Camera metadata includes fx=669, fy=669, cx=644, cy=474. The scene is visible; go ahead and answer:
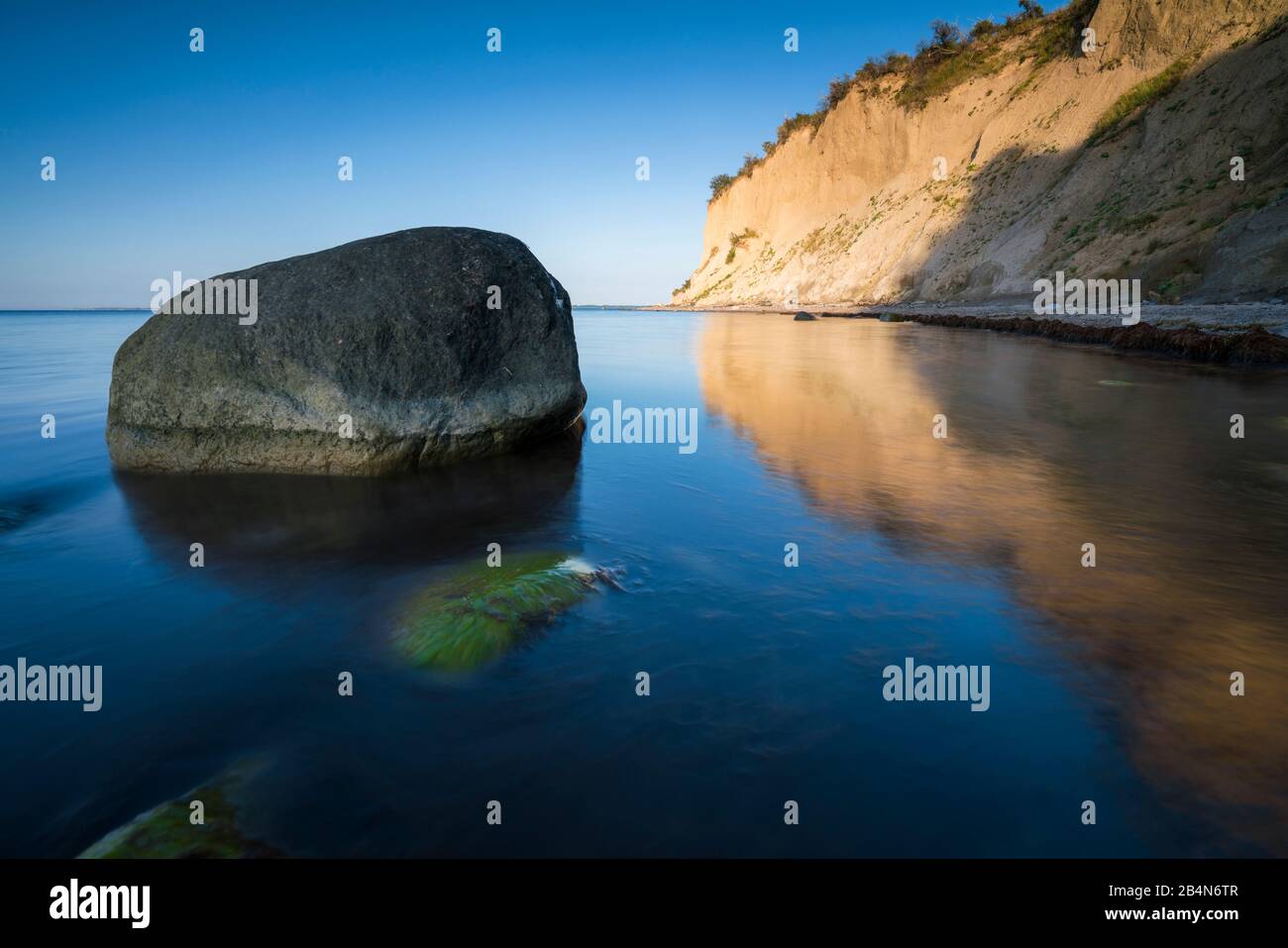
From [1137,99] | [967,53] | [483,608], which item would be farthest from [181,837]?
[967,53]

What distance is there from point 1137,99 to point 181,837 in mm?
44745

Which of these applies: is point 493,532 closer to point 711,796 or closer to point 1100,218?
point 711,796

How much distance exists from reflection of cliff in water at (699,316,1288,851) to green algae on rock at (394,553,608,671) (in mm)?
2494

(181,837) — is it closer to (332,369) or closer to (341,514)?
(341,514)

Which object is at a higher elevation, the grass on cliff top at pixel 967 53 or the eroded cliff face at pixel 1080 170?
the grass on cliff top at pixel 967 53

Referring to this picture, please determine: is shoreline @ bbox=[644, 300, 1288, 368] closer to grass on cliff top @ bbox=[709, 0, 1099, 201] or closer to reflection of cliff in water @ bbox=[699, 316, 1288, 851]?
reflection of cliff in water @ bbox=[699, 316, 1288, 851]

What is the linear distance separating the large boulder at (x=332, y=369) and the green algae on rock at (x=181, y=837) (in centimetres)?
455

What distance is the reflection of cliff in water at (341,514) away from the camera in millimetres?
4887

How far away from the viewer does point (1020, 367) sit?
603 inches

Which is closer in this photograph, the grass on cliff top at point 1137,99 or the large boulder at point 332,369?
the large boulder at point 332,369

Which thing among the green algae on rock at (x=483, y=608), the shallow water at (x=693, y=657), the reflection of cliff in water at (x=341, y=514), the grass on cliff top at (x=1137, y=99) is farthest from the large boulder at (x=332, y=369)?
the grass on cliff top at (x=1137, y=99)

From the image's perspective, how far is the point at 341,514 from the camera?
5680 mm

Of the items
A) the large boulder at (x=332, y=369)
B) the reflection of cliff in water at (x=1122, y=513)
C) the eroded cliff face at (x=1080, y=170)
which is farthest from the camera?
the eroded cliff face at (x=1080, y=170)

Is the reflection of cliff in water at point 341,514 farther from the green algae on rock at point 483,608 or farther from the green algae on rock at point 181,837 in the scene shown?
the green algae on rock at point 181,837
